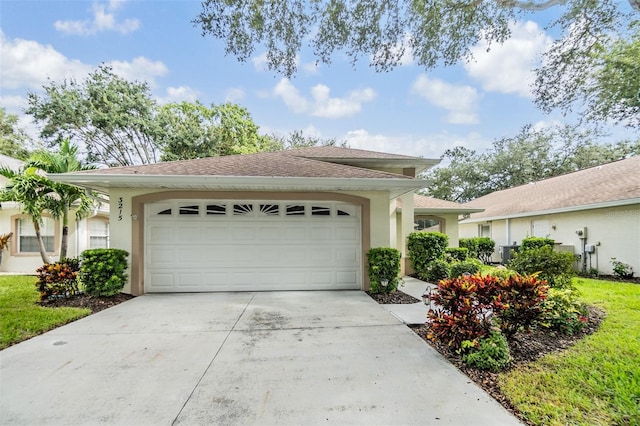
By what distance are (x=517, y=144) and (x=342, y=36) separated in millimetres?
25585

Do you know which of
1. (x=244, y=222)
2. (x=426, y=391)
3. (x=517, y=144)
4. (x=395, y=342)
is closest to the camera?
(x=426, y=391)

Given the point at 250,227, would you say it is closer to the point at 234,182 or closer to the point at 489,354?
the point at 234,182

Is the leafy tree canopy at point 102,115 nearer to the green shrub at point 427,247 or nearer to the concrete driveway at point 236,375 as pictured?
the concrete driveway at point 236,375

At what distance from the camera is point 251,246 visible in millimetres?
7090

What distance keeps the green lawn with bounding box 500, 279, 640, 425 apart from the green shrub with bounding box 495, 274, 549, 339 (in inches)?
17.6

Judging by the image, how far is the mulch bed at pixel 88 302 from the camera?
577cm

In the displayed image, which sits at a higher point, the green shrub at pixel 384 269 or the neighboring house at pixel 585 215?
the neighboring house at pixel 585 215

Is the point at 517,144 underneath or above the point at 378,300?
above

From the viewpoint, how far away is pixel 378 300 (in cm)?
628

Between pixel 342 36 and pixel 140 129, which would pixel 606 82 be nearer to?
pixel 342 36

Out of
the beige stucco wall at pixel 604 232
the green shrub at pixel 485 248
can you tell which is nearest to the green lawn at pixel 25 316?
the beige stucco wall at pixel 604 232

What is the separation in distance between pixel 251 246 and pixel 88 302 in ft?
11.5

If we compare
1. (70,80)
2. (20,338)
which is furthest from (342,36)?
(70,80)

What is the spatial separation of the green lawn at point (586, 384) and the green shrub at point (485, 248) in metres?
11.5
